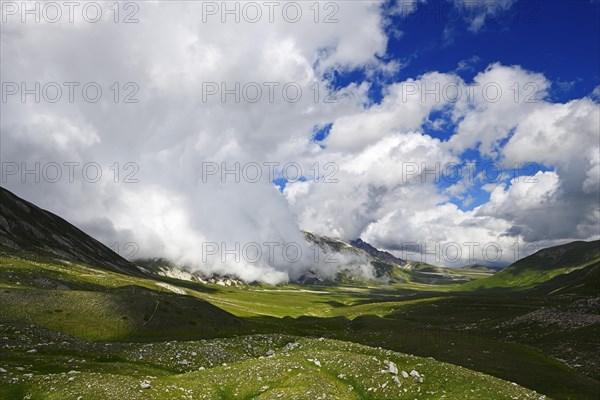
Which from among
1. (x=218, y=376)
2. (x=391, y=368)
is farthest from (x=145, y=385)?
(x=391, y=368)

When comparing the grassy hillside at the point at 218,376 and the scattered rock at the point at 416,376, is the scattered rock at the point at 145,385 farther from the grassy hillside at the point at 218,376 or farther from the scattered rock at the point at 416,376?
the scattered rock at the point at 416,376

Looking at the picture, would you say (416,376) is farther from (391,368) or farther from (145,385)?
(145,385)

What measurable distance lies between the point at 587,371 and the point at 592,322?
35.8 metres

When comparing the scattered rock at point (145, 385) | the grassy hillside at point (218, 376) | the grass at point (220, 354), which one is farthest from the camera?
the grass at point (220, 354)

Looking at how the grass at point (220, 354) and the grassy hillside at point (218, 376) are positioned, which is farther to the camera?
the grass at point (220, 354)

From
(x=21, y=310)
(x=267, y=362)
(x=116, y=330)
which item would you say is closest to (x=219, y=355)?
(x=267, y=362)

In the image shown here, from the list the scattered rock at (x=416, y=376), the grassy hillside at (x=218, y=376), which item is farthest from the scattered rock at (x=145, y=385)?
the scattered rock at (x=416, y=376)

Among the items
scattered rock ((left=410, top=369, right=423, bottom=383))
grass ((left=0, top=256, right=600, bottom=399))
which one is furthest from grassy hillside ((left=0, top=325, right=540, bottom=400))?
grass ((left=0, top=256, right=600, bottom=399))

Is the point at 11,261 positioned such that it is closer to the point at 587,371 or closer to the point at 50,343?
the point at 50,343

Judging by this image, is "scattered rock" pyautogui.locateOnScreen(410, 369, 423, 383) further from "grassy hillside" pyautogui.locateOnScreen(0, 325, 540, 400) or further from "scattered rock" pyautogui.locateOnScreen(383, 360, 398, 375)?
"scattered rock" pyautogui.locateOnScreen(383, 360, 398, 375)

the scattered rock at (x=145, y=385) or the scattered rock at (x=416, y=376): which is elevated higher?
the scattered rock at (x=145, y=385)

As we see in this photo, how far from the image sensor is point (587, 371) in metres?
64.0

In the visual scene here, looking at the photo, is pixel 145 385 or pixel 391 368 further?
pixel 391 368

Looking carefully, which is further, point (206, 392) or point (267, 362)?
point (267, 362)
